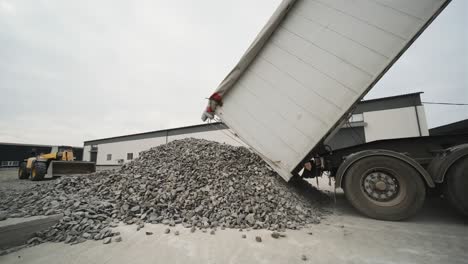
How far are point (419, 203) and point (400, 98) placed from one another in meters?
8.91

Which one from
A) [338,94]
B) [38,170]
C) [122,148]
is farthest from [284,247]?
[122,148]

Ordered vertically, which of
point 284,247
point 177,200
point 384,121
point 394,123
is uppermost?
point 384,121

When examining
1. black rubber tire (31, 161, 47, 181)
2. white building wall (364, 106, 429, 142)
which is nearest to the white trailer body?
white building wall (364, 106, 429, 142)

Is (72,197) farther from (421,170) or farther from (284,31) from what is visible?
(421,170)

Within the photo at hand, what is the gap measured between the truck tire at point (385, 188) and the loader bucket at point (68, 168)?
1192cm

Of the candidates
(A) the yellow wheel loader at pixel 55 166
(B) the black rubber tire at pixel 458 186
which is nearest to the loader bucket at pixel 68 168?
(A) the yellow wheel loader at pixel 55 166

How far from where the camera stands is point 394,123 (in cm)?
893

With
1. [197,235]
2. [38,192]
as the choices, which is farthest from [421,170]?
[38,192]

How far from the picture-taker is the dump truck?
258 cm

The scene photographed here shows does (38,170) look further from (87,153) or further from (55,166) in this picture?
(87,153)

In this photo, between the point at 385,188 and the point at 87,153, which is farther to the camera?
the point at 87,153

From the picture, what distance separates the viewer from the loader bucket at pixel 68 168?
8.45 m

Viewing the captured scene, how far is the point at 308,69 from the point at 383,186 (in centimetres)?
243

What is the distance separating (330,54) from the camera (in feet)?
9.42
